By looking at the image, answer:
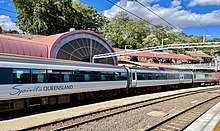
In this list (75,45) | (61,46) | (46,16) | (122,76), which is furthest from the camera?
(46,16)

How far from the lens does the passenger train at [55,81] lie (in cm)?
1265

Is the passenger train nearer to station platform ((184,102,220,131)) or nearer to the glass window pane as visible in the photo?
the glass window pane

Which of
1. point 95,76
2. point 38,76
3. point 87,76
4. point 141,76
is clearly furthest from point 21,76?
point 141,76

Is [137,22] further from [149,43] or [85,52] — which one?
[85,52]

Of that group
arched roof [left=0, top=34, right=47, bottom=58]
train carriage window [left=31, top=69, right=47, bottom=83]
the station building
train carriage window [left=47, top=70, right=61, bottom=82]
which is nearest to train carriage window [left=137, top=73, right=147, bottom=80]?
the station building

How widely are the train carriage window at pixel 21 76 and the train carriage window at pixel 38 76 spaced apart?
33cm

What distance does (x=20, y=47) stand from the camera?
25.9 m

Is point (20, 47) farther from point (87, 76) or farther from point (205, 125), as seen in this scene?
point (205, 125)

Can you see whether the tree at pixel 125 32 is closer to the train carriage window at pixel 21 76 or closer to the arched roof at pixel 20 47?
the arched roof at pixel 20 47

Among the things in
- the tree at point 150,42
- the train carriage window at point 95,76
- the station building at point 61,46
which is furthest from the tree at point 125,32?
the train carriage window at point 95,76

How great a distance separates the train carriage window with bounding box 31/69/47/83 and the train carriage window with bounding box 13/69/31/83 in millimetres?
332

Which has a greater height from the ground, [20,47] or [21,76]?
[20,47]

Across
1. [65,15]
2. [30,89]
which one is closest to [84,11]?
[65,15]

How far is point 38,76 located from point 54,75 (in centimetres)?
130
